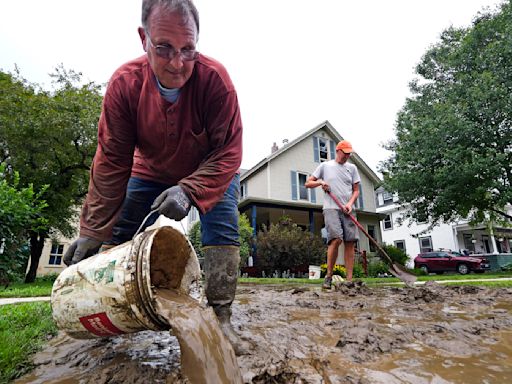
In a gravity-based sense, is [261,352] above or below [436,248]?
below

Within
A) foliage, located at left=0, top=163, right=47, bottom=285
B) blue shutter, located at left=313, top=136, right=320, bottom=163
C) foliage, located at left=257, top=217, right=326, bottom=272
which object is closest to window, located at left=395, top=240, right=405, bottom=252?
blue shutter, located at left=313, top=136, right=320, bottom=163

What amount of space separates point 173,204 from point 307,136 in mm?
16058

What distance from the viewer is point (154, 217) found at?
1963 millimetres

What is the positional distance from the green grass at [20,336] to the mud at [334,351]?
0.20ft

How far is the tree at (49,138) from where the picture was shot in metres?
10.6

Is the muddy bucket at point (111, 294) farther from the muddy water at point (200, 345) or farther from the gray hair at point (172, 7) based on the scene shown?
the gray hair at point (172, 7)

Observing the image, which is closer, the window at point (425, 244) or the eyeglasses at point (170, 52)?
the eyeglasses at point (170, 52)

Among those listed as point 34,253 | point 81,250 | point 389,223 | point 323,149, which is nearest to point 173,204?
point 81,250

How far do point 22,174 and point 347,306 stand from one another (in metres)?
11.7

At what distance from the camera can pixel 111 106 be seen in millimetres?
1851

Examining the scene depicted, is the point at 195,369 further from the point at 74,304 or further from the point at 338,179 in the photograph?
the point at 338,179

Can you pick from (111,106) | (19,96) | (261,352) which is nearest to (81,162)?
(19,96)

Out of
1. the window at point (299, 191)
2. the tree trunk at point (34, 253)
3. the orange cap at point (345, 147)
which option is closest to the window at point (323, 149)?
the window at point (299, 191)

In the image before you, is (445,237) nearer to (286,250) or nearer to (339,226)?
(286,250)
